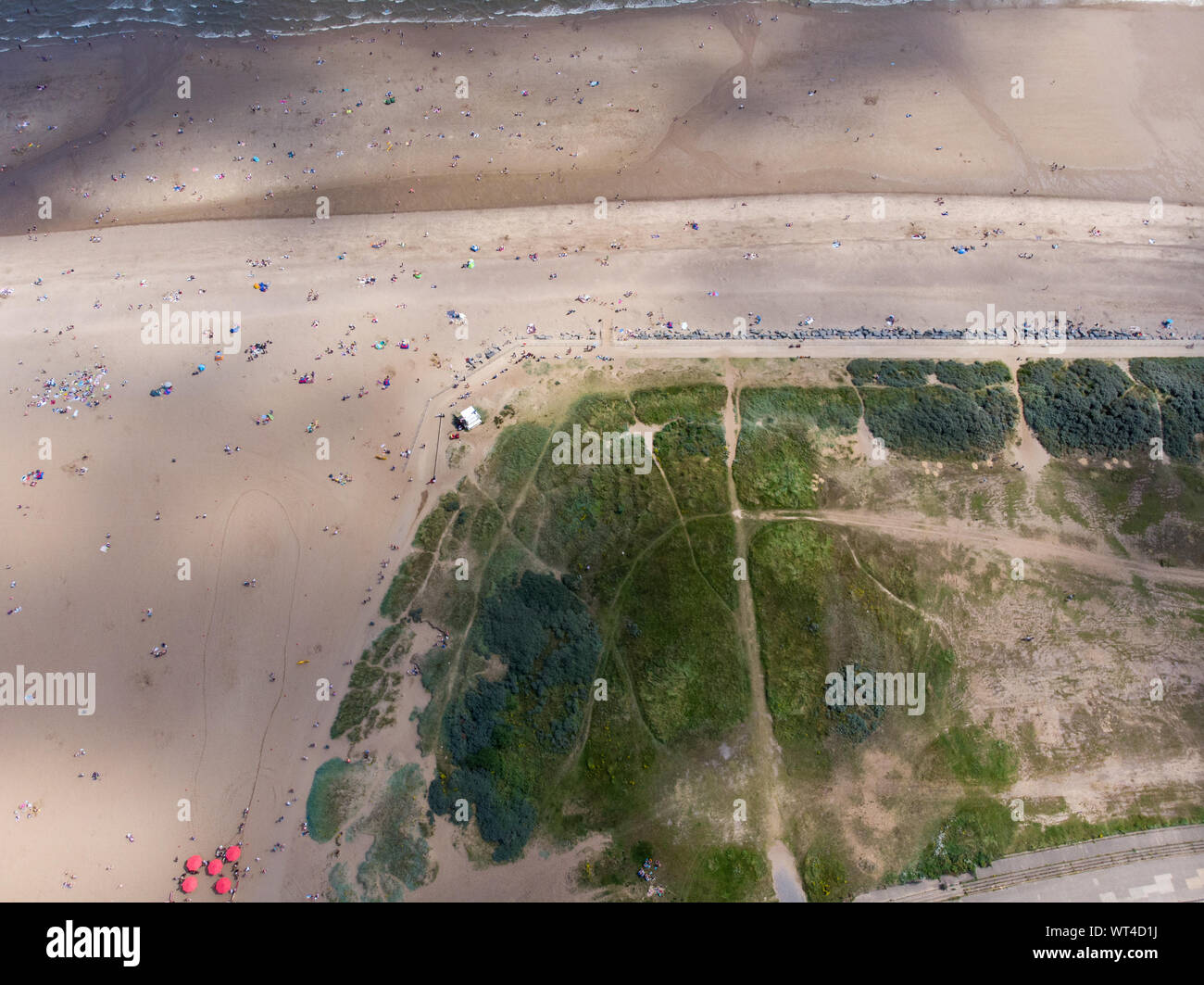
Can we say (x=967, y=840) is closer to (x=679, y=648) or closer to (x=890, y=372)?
(x=679, y=648)

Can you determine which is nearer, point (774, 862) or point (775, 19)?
point (774, 862)

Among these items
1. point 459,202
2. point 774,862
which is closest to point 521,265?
point 459,202

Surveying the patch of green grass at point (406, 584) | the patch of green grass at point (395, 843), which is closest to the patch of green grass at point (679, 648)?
the patch of green grass at point (406, 584)

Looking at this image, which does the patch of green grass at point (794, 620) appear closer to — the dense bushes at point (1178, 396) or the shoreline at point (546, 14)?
the dense bushes at point (1178, 396)

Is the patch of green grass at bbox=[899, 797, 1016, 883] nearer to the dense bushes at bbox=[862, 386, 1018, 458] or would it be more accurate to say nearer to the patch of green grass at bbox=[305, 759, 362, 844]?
the dense bushes at bbox=[862, 386, 1018, 458]
